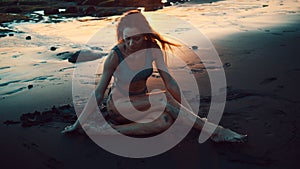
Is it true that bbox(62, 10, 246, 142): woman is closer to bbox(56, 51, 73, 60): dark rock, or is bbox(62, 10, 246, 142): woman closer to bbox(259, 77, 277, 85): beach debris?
bbox(259, 77, 277, 85): beach debris

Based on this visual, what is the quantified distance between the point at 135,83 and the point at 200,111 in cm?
125

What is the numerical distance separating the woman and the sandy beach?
420 mm

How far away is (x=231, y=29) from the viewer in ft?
36.6

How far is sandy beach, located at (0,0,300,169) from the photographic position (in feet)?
11.3

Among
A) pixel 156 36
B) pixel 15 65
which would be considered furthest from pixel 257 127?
pixel 15 65

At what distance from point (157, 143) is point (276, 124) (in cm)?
168

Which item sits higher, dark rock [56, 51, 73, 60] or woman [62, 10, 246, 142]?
woman [62, 10, 246, 142]

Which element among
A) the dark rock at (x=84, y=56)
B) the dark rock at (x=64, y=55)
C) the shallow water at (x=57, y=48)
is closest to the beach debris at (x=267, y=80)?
the shallow water at (x=57, y=48)

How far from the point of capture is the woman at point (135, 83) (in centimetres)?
389

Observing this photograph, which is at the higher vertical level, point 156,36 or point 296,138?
point 156,36

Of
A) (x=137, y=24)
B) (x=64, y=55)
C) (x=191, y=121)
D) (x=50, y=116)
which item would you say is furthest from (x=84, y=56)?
(x=191, y=121)

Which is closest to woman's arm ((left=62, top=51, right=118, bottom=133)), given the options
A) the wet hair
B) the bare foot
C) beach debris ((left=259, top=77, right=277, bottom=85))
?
the wet hair

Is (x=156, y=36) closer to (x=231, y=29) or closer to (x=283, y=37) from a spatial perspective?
(x=283, y=37)

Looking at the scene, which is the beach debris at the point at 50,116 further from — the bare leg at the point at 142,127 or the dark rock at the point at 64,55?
the dark rock at the point at 64,55
